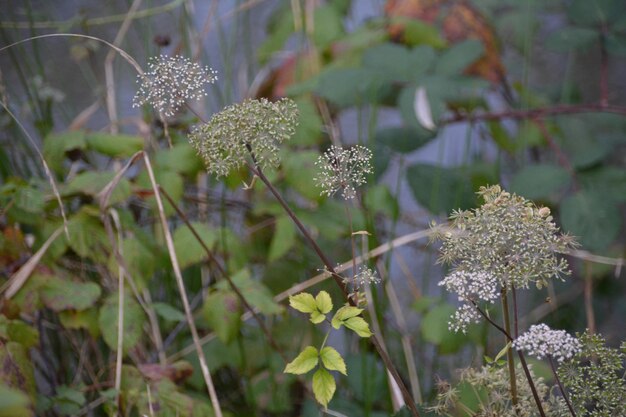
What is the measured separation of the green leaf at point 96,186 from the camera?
50.5 inches

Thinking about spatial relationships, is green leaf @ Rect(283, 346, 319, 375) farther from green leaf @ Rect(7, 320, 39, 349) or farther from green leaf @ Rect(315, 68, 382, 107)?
green leaf @ Rect(315, 68, 382, 107)

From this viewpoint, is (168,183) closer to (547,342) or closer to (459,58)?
(459,58)

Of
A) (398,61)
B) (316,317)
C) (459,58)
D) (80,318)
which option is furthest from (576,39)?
(316,317)

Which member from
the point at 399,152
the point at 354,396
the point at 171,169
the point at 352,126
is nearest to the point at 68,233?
the point at 171,169

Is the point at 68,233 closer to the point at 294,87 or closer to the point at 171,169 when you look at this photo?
the point at 171,169

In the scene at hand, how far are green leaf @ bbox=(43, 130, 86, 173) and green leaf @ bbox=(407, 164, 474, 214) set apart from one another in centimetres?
65

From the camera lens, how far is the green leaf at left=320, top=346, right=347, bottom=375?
2.25ft

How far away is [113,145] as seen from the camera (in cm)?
143

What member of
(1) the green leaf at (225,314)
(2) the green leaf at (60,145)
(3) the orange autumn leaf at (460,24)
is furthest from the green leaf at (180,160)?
(3) the orange autumn leaf at (460,24)

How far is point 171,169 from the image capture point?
1.41 m

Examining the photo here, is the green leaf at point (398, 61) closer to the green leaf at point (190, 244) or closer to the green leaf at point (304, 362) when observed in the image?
the green leaf at point (190, 244)

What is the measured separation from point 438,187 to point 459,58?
0.83 ft

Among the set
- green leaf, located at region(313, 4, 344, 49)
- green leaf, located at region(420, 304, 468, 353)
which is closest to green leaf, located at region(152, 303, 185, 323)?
green leaf, located at region(420, 304, 468, 353)

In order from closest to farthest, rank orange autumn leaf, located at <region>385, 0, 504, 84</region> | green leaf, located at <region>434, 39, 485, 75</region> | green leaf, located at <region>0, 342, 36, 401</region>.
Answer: green leaf, located at <region>0, 342, 36, 401</region> < green leaf, located at <region>434, 39, 485, 75</region> < orange autumn leaf, located at <region>385, 0, 504, 84</region>
